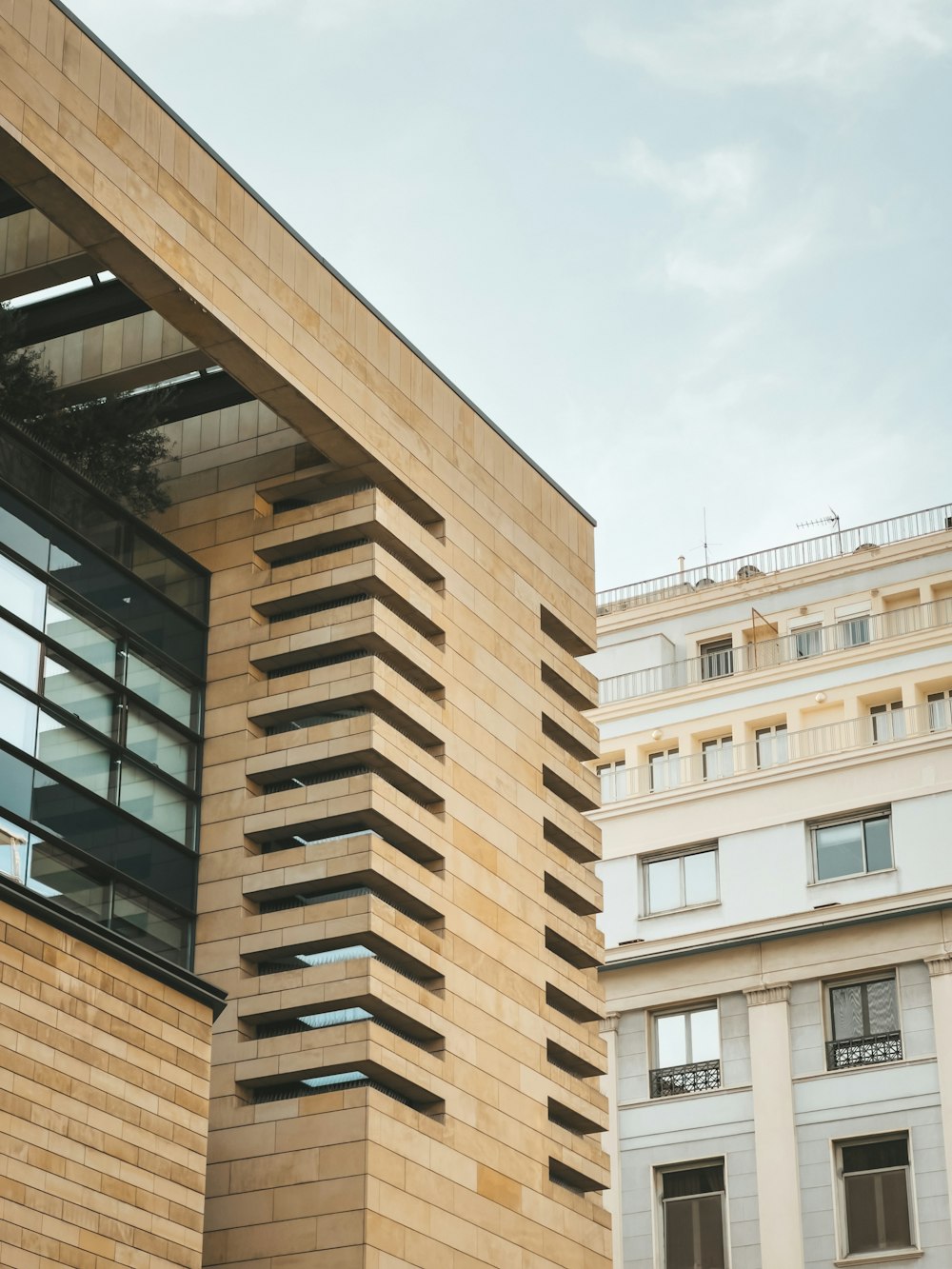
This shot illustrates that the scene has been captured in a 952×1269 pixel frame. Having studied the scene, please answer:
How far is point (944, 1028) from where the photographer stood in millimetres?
47281

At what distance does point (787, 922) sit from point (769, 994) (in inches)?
67.9

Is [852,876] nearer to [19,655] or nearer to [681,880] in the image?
[681,880]

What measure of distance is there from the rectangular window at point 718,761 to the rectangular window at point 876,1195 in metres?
10.1

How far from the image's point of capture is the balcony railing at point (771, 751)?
51812mm

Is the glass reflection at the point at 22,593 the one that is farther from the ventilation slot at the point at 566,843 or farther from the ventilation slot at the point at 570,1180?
the ventilation slot at the point at 570,1180

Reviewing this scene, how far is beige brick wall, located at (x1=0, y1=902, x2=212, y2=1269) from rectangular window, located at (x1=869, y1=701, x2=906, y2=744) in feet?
88.3

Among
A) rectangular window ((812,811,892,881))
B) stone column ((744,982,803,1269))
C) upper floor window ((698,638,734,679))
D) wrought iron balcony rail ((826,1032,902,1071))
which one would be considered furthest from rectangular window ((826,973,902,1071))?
upper floor window ((698,638,734,679))

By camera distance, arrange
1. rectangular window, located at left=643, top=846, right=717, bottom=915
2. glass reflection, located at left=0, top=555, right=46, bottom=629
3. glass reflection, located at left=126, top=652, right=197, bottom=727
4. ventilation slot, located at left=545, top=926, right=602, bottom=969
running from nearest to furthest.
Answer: glass reflection, located at left=0, top=555, right=46, bottom=629, glass reflection, located at left=126, top=652, right=197, bottom=727, ventilation slot, located at left=545, top=926, right=602, bottom=969, rectangular window, located at left=643, top=846, right=717, bottom=915

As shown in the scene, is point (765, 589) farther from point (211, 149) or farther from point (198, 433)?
point (211, 149)

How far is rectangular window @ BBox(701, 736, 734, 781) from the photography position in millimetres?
53812

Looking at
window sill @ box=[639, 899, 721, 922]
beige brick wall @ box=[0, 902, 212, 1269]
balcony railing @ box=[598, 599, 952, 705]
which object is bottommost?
beige brick wall @ box=[0, 902, 212, 1269]

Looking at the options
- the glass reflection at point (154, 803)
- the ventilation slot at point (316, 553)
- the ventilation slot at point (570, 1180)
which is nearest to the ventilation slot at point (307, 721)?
the glass reflection at point (154, 803)

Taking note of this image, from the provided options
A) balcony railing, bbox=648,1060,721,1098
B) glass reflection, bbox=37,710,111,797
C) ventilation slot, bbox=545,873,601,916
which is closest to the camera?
glass reflection, bbox=37,710,111,797

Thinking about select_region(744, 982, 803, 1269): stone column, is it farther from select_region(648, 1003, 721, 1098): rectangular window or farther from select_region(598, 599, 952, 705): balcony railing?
select_region(598, 599, 952, 705): balcony railing
